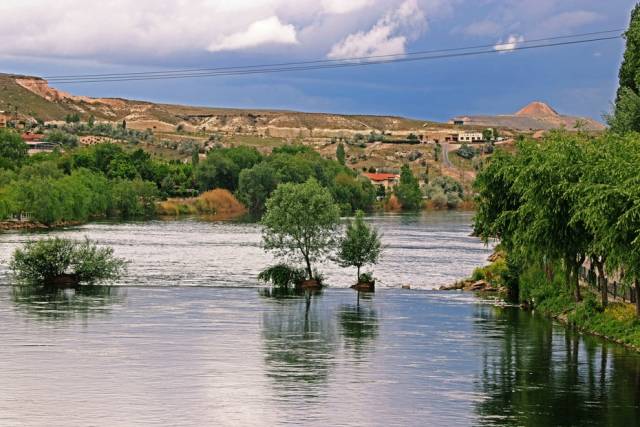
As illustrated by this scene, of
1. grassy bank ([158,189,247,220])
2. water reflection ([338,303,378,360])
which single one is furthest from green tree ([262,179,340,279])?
grassy bank ([158,189,247,220])

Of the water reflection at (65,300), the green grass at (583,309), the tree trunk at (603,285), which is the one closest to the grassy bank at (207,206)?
the water reflection at (65,300)

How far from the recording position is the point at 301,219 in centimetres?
7600

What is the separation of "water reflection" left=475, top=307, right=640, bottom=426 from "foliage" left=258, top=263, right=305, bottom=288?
21120 millimetres

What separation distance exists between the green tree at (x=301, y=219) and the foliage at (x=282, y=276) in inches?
33.4

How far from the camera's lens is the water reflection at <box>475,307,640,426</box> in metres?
37.7

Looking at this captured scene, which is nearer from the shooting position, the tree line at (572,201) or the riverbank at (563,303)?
the tree line at (572,201)

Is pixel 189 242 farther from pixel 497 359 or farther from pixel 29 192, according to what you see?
pixel 497 359

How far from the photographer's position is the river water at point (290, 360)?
3725 centimetres

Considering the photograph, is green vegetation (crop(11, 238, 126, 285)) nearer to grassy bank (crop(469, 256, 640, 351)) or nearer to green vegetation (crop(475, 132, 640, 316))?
green vegetation (crop(475, 132, 640, 316))

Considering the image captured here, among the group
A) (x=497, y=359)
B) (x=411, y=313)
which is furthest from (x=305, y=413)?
(x=411, y=313)

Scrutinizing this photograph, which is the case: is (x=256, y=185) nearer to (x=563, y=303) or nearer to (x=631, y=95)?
(x=631, y=95)

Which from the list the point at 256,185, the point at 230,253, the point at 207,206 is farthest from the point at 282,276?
the point at 207,206

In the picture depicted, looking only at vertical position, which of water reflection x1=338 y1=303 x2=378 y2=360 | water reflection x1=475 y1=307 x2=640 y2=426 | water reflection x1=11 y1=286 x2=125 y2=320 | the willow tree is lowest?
water reflection x1=475 y1=307 x2=640 y2=426

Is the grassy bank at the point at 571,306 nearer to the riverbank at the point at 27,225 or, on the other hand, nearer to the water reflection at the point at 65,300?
the water reflection at the point at 65,300
